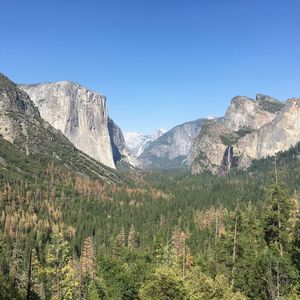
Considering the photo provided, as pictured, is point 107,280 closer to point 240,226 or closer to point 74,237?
point 240,226

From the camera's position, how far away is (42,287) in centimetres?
9212

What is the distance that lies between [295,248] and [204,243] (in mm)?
93331

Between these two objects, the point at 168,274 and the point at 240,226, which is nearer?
the point at 168,274

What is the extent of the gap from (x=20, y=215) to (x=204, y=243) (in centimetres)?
8638

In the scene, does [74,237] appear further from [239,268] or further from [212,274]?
[239,268]

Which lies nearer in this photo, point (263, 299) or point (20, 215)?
point (263, 299)

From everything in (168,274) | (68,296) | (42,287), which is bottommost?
(42,287)

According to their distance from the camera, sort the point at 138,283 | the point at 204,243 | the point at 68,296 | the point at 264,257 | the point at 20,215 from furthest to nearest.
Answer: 1. the point at 20,215
2. the point at 204,243
3. the point at 138,283
4. the point at 68,296
5. the point at 264,257

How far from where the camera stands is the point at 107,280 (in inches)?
2840

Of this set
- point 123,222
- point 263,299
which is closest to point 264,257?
point 263,299

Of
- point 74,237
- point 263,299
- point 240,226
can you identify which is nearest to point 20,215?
point 74,237

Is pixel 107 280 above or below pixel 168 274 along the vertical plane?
below

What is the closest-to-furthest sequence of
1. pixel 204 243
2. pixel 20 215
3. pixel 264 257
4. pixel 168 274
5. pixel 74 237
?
pixel 168 274, pixel 264 257, pixel 204 243, pixel 74 237, pixel 20 215

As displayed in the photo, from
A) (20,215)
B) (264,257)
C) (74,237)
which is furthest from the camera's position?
(20,215)
